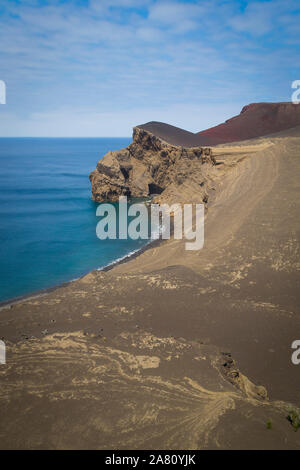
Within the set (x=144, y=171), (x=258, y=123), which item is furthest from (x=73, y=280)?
(x=258, y=123)

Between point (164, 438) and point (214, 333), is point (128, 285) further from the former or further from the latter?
point (164, 438)

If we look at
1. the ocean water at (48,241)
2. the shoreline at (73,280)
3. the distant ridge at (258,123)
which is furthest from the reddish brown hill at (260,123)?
the shoreline at (73,280)

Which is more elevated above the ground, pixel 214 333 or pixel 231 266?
pixel 231 266

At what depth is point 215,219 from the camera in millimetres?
21750

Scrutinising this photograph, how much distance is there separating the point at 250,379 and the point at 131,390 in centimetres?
359

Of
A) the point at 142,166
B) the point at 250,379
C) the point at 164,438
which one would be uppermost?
the point at 142,166

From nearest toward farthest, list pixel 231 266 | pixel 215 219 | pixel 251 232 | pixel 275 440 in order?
pixel 275 440 → pixel 231 266 → pixel 251 232 → pixel 215 219

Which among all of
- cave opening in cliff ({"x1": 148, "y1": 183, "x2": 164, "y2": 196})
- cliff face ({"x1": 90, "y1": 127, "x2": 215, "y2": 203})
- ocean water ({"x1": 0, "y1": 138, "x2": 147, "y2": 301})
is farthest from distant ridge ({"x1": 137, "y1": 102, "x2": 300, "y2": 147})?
ocean water ({"x1": 0, "y1": 138, "x2": 147, "y2": 301})

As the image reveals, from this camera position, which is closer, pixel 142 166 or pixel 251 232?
pixel 251 232

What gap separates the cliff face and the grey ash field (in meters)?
15.0

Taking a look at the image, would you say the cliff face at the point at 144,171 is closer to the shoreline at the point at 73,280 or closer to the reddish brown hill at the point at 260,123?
the shoreline at the point at 73,280

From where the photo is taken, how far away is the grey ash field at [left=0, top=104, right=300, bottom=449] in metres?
5.59

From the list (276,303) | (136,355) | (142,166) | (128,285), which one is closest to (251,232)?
(276,303)

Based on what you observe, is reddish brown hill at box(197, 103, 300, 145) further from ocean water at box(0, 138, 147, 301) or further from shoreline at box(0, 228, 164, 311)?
shoreline at box(0, 228, 164, 311)
